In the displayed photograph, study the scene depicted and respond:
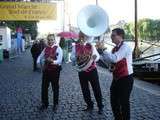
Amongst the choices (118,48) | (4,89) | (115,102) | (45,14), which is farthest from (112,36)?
(45,14)

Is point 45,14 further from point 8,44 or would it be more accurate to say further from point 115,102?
point 115,102

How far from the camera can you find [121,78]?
25.8ft

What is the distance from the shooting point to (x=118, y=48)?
25.3 ft

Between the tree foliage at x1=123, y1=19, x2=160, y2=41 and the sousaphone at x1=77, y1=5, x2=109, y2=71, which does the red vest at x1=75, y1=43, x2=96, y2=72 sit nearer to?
the sousaphone at x1=77, y1=5, x2=109, y2=71

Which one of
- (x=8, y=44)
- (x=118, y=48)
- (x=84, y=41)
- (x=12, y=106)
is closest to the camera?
(x=118, y=48)

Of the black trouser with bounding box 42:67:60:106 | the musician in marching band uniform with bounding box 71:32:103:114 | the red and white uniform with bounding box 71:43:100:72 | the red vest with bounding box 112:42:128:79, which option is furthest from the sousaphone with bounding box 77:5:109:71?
the black trouser with bounding box 42:67:60:106

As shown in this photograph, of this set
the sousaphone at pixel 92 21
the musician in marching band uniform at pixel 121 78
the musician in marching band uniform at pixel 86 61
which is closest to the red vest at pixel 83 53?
the musician in marching band uniform at pixel 86 61

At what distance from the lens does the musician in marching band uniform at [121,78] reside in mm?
7730

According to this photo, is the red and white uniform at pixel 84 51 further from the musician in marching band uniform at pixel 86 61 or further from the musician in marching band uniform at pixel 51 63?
the musician in marching band uniform at pixel 51 63

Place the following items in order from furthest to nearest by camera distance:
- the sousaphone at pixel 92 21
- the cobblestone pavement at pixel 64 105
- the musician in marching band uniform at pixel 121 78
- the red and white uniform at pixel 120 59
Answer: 1. the cobblestone pavement at pixel 64 105
2. the sousaphone at pixel 92 21
3. the musician in marching band uniform at pixel 121 78
4. the red and white uniform at pixel 120 59

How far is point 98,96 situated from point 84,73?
1.93ft

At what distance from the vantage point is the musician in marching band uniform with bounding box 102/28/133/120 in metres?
7.73

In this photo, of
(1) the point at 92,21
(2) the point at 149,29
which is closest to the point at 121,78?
(1) the point at 92,21

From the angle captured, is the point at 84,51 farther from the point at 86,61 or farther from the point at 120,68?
the point at 120,68
